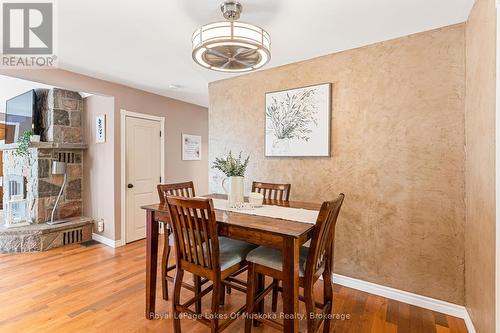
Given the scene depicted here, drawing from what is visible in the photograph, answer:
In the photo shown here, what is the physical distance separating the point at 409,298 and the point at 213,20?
2.90 metres

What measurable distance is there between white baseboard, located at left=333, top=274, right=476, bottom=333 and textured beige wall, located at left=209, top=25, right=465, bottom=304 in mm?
54

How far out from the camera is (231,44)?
1485 millimetres

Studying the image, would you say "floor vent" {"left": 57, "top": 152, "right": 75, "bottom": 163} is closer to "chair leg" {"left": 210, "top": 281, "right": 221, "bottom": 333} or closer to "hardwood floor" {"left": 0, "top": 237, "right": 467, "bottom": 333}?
"hardwood floor" {"left": 0, "top": 237, "right": 467, "bottom": 333}

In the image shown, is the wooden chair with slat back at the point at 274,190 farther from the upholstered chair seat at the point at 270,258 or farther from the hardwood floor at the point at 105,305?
the hardwood floor at the point at 105,305

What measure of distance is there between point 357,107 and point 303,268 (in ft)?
5.51

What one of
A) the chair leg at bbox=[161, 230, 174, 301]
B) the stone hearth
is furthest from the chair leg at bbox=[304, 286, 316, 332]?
the stone hearth

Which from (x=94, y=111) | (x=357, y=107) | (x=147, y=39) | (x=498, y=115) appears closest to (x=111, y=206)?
(x=94, y=111)

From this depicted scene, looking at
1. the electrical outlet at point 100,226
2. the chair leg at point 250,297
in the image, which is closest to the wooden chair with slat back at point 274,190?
the chair leg at point 250,297

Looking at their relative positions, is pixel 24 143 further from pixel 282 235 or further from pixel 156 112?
pixel 282 235

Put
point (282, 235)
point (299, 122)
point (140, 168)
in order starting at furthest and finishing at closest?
point (140, 168) → point (299, 122) → point (282, 235)

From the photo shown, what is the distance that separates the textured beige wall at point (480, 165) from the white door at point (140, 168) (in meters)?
3.94

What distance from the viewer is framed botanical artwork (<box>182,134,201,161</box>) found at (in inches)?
185

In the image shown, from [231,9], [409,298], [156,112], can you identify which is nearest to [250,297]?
[409,298]

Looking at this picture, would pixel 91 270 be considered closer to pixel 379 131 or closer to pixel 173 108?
pixel 173 108
